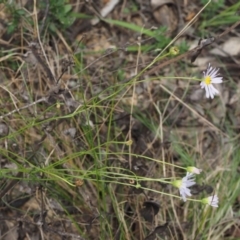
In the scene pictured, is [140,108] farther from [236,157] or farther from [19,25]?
[19,25]

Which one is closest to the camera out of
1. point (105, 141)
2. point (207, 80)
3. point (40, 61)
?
point (207, 80)

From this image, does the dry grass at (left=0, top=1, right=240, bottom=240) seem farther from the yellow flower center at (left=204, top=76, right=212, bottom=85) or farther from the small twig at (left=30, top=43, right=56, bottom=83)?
the yellow flower center at (left=204, top=76, right=212, bottom=85)

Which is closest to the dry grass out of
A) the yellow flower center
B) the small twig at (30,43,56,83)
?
the small twig at (30,43,56,83)

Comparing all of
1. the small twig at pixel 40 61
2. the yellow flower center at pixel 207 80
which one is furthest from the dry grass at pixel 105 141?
the yellow flower center at pixel 207 80

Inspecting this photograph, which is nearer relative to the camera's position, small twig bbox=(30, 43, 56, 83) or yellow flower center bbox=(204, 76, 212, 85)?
yellow flower center bbox=(204, 76, 212, 85)

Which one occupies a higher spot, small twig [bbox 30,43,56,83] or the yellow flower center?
small twig [bbox 30,43,56,83]

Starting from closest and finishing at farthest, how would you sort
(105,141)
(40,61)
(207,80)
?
(207,80) → (40,61) → (105,141)

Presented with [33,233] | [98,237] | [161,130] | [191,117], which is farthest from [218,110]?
[33,233]

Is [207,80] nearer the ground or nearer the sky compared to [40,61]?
nearer the ground

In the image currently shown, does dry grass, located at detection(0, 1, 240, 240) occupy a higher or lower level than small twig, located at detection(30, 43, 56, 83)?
lower

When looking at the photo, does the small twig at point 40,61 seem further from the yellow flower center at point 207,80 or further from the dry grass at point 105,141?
the yellow flower center at point 207,80

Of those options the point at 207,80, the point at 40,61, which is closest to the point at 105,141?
the point at 40,61

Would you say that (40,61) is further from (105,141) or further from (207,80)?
(207,80)

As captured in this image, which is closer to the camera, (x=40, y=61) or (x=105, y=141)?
(x=40, y=61)
